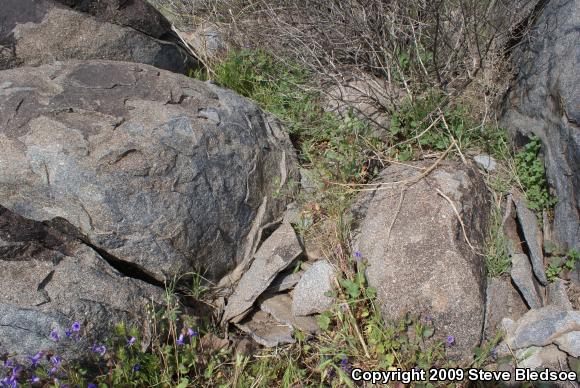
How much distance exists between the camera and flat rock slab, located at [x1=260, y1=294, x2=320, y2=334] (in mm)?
2631

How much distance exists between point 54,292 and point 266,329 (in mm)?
988

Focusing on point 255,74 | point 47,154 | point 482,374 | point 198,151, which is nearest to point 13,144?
point 47,154

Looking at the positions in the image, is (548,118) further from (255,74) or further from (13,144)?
(13,144)

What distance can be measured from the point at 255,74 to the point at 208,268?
5.85 ft

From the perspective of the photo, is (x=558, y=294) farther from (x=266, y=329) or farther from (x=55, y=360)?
(x=55, y=360)

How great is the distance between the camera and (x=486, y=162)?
3.29 metres

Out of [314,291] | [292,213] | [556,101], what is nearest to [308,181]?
[292,213]

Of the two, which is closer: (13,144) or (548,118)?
(13,144)

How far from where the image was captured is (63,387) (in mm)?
2035

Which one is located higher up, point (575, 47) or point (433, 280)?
point (575, 47)

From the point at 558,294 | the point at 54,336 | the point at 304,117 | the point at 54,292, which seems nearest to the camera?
the point at 54,336

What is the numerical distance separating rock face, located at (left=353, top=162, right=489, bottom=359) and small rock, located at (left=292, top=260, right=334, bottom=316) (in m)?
0.21

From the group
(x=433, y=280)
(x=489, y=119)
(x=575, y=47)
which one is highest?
(x=575, y=47)

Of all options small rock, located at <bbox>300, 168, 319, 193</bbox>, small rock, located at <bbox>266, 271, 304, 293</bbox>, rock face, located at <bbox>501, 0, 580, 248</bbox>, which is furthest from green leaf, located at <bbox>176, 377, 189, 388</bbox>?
rock face, located at <bbox>501, 0, 580, 248</bbox>
